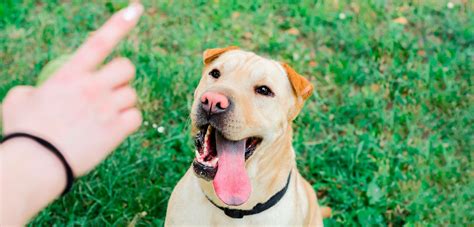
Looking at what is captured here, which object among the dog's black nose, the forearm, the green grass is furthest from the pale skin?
the green grass

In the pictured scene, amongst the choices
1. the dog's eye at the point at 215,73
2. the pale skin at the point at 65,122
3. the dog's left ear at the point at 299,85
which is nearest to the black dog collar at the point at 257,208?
the dog's left ear at the point at 299,85

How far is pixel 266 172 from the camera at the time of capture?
3.05 m

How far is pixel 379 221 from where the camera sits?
163 inches

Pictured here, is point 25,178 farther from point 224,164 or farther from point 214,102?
point 224,164

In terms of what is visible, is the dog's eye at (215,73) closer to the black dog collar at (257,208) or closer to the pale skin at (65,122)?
the black dog collar at (257,208)

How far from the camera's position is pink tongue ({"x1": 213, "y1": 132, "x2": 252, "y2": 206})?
113 inches

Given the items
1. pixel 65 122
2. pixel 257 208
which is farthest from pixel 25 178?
pixel 257 208

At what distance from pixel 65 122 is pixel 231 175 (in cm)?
159

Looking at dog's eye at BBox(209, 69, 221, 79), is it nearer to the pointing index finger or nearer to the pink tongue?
the pink tongue

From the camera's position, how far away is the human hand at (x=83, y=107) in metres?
1.36

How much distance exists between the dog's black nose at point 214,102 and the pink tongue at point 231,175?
23 cm

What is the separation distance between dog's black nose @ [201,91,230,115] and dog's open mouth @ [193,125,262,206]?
0.18 m

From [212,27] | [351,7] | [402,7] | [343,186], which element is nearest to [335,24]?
[351,7]

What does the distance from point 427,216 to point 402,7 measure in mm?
2450
